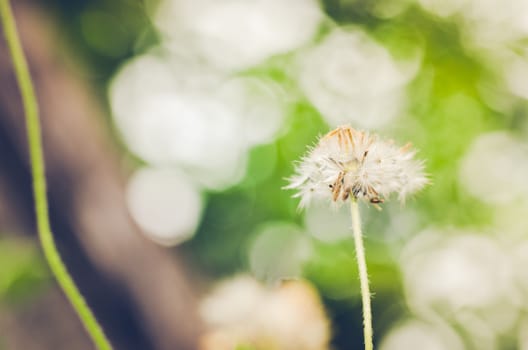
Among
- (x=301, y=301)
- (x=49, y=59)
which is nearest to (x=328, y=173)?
(x=301, y=301)

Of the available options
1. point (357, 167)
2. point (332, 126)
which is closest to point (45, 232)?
point (357, 167)

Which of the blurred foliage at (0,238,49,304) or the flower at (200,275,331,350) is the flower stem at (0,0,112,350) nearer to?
the flower at (200,275,331,350)

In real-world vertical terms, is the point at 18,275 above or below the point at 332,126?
below

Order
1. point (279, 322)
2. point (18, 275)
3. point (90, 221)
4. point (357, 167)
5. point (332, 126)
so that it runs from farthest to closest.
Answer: point (332, 126)
point (90, 221)
point (18, 275)
point (279, 322)
point (357, 167)

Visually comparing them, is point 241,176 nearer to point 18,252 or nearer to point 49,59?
point 49,59

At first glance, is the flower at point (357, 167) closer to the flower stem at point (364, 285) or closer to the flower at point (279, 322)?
the flower stem at point (364, 285)

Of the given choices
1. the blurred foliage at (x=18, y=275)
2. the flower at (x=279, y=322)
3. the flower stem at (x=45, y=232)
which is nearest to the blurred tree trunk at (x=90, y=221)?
the blurred foliage at (x=18, y=275)

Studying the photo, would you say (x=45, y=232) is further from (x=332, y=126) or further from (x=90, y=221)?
(x=332, y=126)

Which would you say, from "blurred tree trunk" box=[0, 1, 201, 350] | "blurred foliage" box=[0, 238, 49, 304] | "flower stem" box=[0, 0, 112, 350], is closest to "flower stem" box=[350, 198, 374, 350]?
"flower stem" box=[0, 0, 112, 350]
